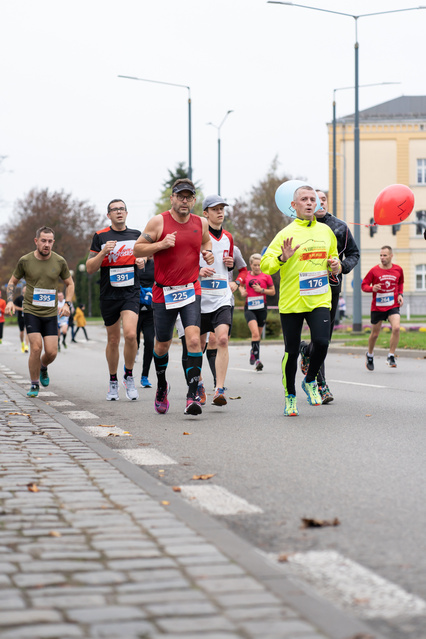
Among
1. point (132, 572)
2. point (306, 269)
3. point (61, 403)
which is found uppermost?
point (306, 269)

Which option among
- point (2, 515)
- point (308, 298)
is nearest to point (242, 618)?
point (2, 515)

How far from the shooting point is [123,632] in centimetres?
302

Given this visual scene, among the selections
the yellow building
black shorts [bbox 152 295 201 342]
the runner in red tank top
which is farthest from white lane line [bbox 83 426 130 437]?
the yellow building

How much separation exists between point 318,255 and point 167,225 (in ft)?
4.52

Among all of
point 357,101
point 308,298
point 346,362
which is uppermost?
point 357,101

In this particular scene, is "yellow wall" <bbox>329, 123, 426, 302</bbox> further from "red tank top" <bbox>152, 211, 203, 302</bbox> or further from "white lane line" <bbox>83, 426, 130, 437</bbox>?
"white lane line" <bbox>83, 426, 130, 437</bbox>

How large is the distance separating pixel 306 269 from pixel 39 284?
341 cm

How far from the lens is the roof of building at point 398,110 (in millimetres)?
68312

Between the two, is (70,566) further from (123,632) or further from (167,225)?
(167,225)

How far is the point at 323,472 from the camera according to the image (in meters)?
6.02

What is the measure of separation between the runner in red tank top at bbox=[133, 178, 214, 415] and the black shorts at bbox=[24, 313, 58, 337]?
2.33 meters

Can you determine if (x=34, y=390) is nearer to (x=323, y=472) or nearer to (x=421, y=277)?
(x=323, y=472)

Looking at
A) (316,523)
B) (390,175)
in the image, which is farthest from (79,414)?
(390,175)

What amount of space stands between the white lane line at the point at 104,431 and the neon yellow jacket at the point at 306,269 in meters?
1.91
